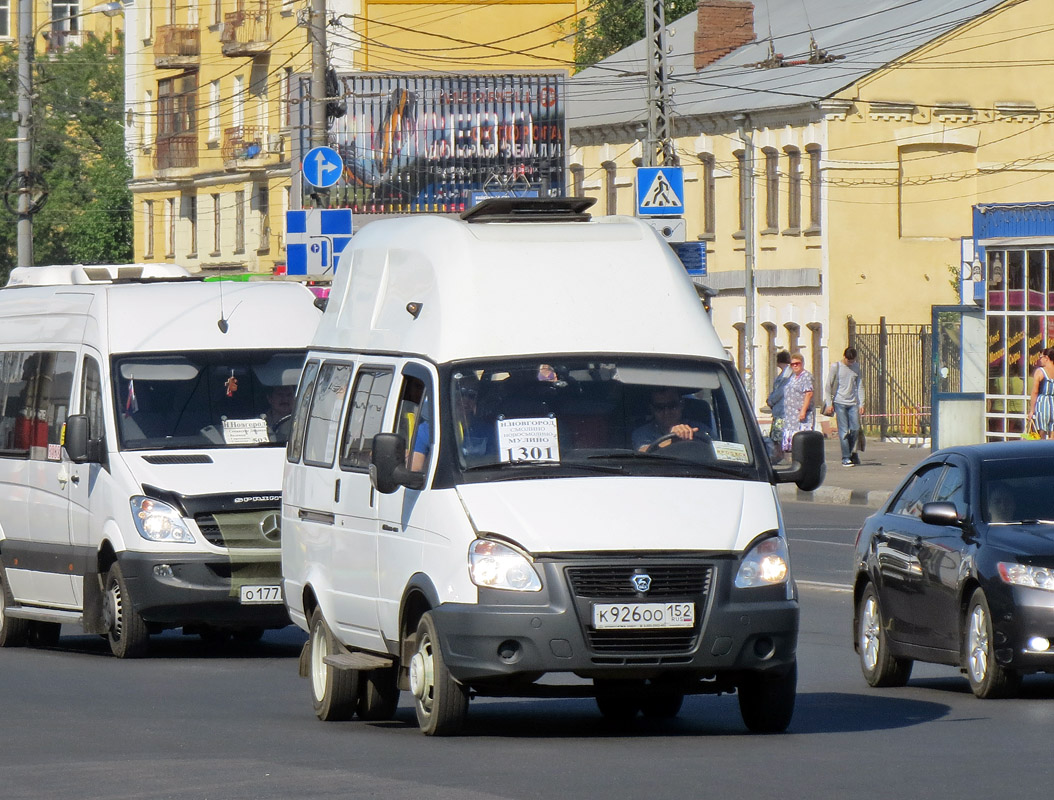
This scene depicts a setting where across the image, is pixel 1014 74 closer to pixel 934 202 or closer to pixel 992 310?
pixel 934 202

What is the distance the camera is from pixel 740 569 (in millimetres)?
9938

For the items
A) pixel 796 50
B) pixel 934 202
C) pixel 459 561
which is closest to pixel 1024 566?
pixel 459 561

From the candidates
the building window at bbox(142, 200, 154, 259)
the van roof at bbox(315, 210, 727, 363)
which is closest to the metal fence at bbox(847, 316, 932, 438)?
the building window at bbox(142, 200, 154, 259)

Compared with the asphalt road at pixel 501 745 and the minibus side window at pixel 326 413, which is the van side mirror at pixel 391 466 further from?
the minibus side window at pixel 326 413

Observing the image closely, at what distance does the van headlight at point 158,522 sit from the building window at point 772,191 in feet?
125

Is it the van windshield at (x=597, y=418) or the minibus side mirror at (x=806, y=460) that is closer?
the van windshield at (x=597, y=418)

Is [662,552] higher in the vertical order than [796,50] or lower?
lower

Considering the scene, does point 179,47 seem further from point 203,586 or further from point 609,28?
point 203,586

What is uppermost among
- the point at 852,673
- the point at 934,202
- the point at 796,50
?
the point at 796,50

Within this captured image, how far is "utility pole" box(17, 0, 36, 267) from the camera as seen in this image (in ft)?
152

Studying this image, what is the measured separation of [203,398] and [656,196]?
13704 mm

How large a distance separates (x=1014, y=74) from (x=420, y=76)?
1404cm

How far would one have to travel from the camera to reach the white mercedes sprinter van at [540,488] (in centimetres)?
980

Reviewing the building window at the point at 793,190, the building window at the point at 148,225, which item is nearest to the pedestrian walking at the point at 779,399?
the building window at the point at 793,190
